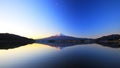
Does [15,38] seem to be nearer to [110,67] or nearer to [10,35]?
[10,35]

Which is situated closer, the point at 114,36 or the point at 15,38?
the point at 114,36

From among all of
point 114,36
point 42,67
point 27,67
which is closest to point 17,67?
point 27,67

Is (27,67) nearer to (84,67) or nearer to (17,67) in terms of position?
(17,67)

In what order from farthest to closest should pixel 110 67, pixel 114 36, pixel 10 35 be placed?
pixel 10 35 < pixel 114 36 < pixel 110 67

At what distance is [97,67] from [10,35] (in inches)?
6706

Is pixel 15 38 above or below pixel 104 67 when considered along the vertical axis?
above

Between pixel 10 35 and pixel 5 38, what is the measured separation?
41.3ft

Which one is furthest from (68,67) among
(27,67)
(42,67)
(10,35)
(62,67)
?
(10,35)

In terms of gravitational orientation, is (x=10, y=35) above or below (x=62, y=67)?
above

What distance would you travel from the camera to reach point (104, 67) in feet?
58.5

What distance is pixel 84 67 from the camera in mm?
17953

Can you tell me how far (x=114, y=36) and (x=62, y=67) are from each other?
152536mm

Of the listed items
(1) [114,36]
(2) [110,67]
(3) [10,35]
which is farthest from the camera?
(3) [10,35]

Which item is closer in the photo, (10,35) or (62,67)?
(62,67)
